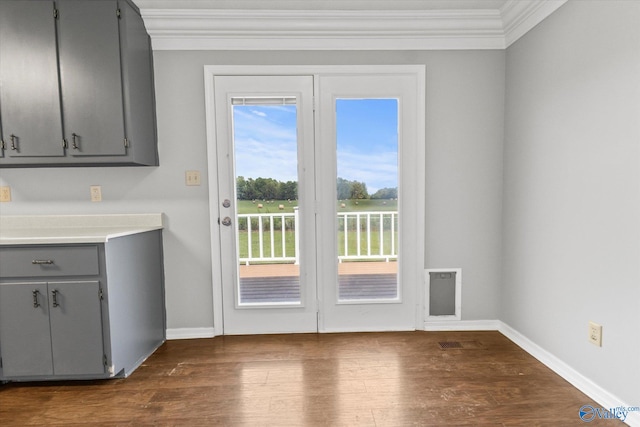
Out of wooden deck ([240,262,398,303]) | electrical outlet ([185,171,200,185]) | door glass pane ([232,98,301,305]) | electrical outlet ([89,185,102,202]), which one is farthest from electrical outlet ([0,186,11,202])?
wooden deck ([240,262,398,303])

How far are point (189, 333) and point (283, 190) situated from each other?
135cm

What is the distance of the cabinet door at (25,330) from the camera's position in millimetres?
1891

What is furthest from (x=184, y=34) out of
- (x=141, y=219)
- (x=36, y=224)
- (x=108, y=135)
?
(x=36, y=224)

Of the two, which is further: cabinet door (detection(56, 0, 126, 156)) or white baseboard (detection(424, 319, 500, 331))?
white baseboard (detection(424, 319, 500, 331))

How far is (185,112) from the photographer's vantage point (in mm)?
2523

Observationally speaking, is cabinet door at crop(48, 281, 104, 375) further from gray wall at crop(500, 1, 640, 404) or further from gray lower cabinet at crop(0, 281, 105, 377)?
gray wall at crop(500, 1, 640, 404)

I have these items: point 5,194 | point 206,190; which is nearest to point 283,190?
point 206,190

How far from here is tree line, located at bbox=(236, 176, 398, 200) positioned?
2.58 meters

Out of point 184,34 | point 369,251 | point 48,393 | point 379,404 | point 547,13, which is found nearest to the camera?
point 379,404

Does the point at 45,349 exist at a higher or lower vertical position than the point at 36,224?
lower

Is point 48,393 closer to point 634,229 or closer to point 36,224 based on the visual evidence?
point 36,224

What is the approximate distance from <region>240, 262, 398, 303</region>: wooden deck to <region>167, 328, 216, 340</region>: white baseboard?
38 centimetres

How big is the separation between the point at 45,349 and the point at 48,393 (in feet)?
0.81

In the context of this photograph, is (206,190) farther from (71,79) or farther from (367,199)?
(367,199)
